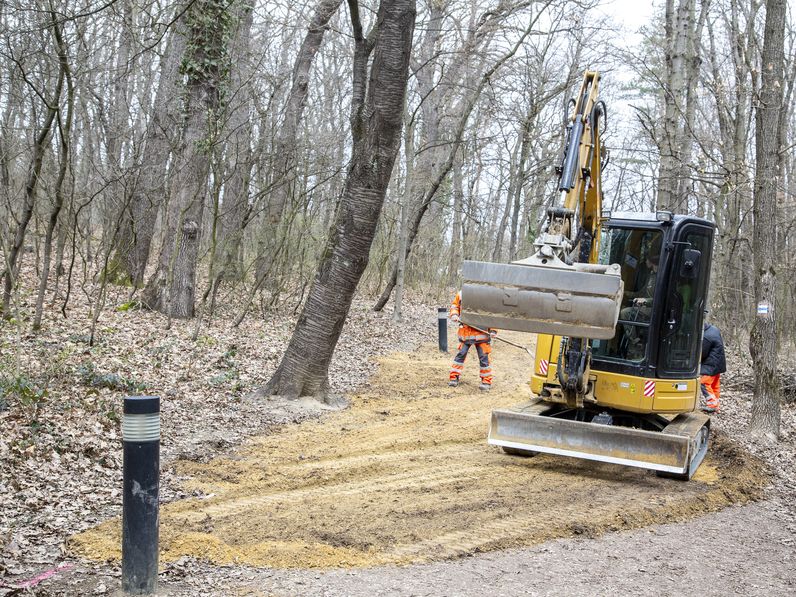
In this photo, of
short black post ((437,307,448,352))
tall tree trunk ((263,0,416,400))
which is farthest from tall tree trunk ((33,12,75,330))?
short black post ((437,307,448,352))

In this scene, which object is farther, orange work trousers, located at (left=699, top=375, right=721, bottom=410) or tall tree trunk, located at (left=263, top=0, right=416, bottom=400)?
orange work trousers, located at (left=699, top=375, right=721, bottom=410)

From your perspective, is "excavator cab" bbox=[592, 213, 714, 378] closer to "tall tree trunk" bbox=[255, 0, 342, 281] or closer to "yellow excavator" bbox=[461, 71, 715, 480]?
"yellow excavator" bbox=[461, 71, 715, 480]

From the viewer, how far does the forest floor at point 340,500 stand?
202 inches

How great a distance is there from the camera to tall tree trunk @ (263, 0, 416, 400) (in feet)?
33.6

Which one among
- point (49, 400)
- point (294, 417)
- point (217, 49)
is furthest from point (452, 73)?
point (49, 400)

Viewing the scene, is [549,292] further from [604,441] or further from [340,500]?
[604,441]

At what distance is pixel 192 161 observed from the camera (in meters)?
14.5

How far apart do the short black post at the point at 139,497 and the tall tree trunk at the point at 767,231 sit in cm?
893

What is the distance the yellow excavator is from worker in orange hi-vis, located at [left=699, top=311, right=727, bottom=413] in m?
2.98

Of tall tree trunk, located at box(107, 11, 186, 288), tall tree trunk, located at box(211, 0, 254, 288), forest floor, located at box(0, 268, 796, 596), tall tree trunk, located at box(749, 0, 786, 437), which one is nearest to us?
forest floor, located at box(0, 268, 796, 596)

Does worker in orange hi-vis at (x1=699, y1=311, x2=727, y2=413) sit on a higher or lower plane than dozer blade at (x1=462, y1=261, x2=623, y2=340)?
lower

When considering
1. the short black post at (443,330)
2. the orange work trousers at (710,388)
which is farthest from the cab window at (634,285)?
the short black post at (443,330)

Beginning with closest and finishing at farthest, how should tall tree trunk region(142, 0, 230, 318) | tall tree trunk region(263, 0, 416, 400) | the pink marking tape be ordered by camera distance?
the pink marking tape < tall tree trunk region(263, 0, 416, 400) < tall tree trunk region(142, 0, 230, 318)

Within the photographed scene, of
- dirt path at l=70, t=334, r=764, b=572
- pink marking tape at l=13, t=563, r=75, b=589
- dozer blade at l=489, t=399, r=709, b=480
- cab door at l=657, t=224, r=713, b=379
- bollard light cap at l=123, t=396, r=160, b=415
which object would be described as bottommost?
dirt path at l=70, t=334, r=764, b=572
